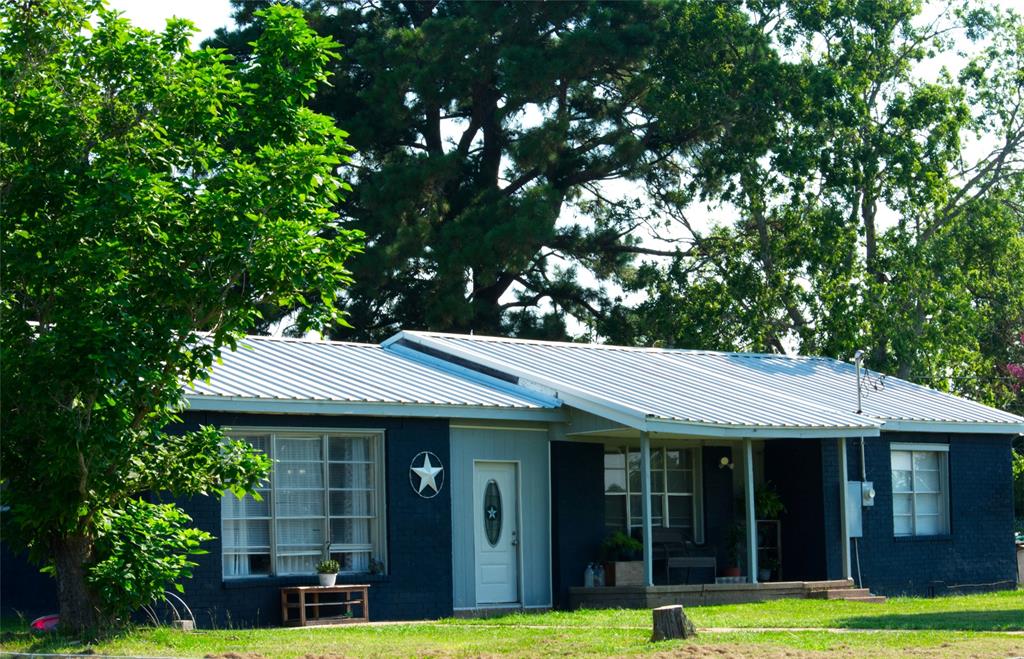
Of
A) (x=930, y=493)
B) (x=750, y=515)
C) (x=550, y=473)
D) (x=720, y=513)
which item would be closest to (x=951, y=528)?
(x=930, y=493)

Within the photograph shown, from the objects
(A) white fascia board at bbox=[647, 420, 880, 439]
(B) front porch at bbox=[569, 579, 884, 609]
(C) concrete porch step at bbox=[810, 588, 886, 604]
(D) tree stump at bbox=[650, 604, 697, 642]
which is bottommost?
(C) concrete porch step at bbox=[810, 588, 886, 604]

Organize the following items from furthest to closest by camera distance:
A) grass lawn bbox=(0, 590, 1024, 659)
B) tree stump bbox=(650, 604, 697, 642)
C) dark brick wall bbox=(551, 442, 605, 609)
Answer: dark brick wall bbox=(551, 442, 605, 609) → tree stump bbox=(650, 604, 697, 642) → grass lawn bbox=(0, 590, 1024, 659)

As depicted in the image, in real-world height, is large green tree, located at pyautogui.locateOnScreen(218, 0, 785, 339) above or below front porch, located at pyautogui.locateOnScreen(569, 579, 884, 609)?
above

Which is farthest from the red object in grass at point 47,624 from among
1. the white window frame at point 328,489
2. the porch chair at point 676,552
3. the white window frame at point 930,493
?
the white window frame at point 930,493

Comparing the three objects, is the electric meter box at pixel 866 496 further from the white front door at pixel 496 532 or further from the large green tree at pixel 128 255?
the large green tree at pixel 128 255

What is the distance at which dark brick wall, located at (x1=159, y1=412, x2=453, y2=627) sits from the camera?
18.6 m

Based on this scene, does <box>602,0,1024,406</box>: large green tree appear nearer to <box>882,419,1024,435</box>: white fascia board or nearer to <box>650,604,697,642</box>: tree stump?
<box>882,419,1024,435</box>: white fascia board

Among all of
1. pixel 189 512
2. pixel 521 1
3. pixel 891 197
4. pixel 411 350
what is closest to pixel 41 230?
pixel 189 512

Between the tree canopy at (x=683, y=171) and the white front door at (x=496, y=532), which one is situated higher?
the tree canopy at (x=683, y=171)

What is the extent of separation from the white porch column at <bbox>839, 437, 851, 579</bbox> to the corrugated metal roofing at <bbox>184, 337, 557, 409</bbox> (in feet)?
16.3

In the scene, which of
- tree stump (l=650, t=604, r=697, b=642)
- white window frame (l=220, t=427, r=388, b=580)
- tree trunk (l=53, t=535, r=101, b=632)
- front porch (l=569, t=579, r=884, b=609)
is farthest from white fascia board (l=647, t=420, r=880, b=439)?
tree trunk (l=53, t=535, r=101, b=632)

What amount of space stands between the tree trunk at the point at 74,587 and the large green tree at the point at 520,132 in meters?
19.5

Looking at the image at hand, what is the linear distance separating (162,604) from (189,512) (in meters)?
1.11

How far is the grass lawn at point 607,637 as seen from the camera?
45.3ft
